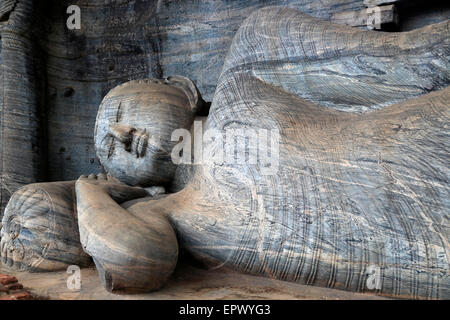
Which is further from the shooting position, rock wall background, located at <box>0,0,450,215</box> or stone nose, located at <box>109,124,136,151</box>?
rock wall background, located at <box>0,0,450,215</box>

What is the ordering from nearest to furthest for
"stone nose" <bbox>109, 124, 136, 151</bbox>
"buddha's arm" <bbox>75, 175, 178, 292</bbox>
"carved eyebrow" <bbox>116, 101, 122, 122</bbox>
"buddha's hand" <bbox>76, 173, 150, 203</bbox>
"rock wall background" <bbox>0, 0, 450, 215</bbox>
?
"buddha's arm" <bbox>75, 175, 178, 292</bbox>, "buddha's hand" <bbox>76, 173, 150, 203</bbox>, "stone nose" <bbox>109, 124, 136, 151</bbox>, "carved eyebrow" <bbox>116, 101, 122, 122</bbox>, "rock wall background" <bbox>0, 0, 450, 215</bbox>

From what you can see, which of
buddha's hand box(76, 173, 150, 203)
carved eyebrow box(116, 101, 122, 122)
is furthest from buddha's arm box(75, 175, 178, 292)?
carved eyebrow box(116, 101, 122, 122)

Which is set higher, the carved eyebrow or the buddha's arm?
the carved eyebrow

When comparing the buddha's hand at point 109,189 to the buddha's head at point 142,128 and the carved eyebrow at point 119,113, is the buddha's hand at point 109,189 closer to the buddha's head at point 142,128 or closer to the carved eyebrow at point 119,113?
the buddha's head at point 142,128

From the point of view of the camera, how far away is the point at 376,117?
2238 mm

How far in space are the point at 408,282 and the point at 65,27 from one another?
343 cm

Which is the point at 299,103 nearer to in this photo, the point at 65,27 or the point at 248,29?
the point at 248,29

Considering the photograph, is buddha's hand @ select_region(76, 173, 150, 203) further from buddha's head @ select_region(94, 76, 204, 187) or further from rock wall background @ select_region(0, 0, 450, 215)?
rock wall background @ select_region(0, 0, 450, 215)

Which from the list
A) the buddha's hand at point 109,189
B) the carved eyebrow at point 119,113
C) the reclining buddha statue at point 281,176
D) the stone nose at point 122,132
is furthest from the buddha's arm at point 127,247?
the carved eyebrow at point 119,113

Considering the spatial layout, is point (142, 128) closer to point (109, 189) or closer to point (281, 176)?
point (109, 189)

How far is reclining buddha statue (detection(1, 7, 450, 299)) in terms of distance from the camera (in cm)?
192

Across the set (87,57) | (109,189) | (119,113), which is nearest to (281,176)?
(109,189)

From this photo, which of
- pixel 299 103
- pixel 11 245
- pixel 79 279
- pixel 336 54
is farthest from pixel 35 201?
pixel 336 54
